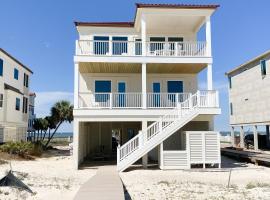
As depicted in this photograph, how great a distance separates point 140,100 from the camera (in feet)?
67.1

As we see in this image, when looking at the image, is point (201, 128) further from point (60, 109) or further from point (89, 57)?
point (60, 109)

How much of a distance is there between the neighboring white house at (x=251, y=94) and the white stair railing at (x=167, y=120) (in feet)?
34.1

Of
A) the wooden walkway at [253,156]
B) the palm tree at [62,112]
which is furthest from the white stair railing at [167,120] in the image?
the palm tree at [62,112]

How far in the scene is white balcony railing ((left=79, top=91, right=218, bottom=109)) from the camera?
17953mm

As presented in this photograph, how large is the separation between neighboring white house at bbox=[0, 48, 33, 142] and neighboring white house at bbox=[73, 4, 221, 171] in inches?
326

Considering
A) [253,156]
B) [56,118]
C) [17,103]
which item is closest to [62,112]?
[56,118]

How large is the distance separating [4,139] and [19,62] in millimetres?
7742

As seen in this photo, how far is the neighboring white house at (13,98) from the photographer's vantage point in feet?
84.8

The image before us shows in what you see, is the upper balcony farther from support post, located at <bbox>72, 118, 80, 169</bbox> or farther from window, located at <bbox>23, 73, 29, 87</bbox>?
window, located at <bbox>23, 73, 29, 87</bbox>

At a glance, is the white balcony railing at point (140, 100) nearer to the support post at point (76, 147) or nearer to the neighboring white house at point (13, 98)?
the support post at point (76, 147)

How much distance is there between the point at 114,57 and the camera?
18.2 meters

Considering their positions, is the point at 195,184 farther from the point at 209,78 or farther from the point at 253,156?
the point at 253,156

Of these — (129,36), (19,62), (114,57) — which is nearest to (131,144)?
(114,57)

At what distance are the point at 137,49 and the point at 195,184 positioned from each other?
35.7 feet
